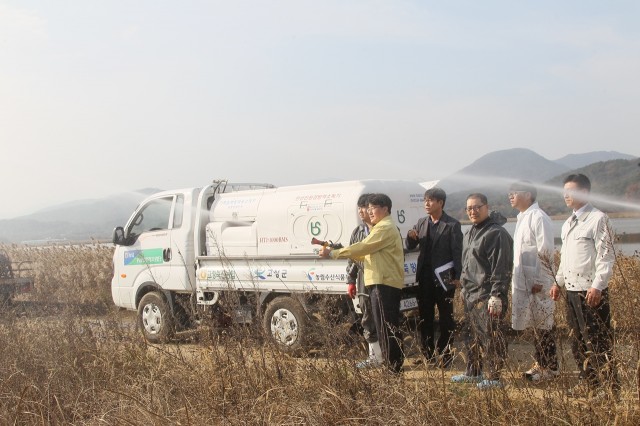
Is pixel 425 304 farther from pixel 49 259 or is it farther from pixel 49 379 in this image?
pixel 49 259

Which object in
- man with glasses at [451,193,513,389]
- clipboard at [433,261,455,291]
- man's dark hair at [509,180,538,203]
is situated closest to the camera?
man with glasses at [451,193,513,389]

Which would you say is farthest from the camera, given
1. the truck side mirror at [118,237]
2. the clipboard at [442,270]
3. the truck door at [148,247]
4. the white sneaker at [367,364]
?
the truck side mirror at [118,237]

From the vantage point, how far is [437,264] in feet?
23.3

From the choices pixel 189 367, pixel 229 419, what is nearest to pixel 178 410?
pixel 229 419

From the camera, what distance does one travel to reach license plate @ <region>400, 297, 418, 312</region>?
299 inches

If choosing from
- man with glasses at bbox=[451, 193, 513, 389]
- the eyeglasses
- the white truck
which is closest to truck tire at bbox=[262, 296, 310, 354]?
the white truck

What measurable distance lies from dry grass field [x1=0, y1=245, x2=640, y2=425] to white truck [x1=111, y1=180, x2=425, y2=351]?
766 mm

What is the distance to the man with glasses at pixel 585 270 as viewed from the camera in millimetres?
5141

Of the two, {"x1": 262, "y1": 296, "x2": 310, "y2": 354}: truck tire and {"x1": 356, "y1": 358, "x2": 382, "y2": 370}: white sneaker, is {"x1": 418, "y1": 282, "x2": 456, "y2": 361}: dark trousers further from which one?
{"x1": 356, "y1": 358, "x2": 382, "y2": 370}: white sneaker

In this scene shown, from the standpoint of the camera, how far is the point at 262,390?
5012 millimetres

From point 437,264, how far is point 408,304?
79cm

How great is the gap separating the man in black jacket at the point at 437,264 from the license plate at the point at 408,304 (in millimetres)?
231

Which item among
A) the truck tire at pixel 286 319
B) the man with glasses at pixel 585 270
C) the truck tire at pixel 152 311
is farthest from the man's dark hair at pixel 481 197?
the truck tire at pixel 152 311

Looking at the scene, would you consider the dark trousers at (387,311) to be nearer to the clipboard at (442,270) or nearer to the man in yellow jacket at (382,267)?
the man in yellow jacket at (382,267)
